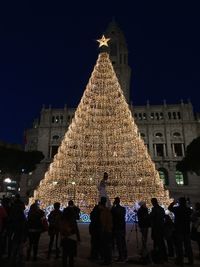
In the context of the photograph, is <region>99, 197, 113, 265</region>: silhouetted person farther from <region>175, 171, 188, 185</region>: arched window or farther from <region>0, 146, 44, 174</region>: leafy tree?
<region>175, 171, 188, 185</region>: arched window

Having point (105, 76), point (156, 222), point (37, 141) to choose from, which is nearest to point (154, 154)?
point (37, 141)

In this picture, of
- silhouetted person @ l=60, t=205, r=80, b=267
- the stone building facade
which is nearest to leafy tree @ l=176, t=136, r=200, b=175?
the stone building facade

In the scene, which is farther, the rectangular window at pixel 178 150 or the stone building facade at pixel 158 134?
the rectangular window at pixel 178 150

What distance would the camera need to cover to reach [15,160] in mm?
38000

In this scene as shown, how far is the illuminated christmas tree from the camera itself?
57.9 feet

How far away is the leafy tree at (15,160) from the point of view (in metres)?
37.3

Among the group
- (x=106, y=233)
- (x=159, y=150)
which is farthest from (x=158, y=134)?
(x=106, y=233)

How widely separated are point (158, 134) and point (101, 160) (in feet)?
120

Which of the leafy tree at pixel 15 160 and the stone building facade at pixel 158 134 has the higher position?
the stone building facade at pixel 158 134

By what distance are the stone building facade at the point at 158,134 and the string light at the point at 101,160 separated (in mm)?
31297

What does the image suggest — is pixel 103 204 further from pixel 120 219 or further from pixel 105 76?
pixel 105 76

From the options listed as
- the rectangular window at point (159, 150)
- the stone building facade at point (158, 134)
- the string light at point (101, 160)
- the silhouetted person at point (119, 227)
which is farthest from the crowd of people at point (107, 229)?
the rectangular window at point (159, 150)

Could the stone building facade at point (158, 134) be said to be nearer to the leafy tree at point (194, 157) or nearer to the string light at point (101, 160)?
the leafy tree at point (194, 157)

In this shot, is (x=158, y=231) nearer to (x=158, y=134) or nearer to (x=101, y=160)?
(x=101, y=160)
